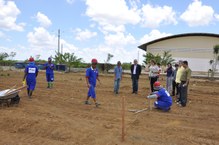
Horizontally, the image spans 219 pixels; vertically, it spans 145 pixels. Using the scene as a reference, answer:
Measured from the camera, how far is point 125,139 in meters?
6.01

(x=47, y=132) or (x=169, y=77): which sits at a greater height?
(x=169, y=77)

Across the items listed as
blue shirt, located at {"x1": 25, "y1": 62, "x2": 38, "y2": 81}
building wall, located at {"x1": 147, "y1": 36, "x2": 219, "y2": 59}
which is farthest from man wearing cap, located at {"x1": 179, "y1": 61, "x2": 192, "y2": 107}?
building wall, located at {"x1": 147, "y1": 36, "x2": 219, "y2": 59}

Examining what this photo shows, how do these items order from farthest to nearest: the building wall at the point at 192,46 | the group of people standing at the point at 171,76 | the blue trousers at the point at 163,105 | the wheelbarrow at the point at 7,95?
the building wall at the point at 192,46
the group of people standing at the point at 171,76
the blue trousers at the point at 163,105
the wheelbarrow at the point at 7,95

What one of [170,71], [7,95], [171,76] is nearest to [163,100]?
[170,71]

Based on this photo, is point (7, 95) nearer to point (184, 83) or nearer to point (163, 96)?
point (163, 96)

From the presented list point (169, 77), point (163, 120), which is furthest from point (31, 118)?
point (169, 77)

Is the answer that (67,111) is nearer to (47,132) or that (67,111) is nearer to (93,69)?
(93,69)

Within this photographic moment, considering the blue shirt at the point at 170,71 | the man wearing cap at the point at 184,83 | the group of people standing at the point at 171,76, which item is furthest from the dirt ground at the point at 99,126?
the blue shirt at the point at 170,71

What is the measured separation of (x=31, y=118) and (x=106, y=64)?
34208 millimetres

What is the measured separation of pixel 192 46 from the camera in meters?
56.6

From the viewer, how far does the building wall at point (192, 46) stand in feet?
181

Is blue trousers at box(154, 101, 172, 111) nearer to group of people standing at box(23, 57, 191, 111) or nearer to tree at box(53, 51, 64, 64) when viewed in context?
group of people standing at box(23, 57, 191, 111)

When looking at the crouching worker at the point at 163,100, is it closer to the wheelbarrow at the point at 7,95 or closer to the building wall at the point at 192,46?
the wheelbarrow at the point at 7,95

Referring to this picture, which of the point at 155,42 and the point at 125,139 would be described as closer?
the point at 125,139
